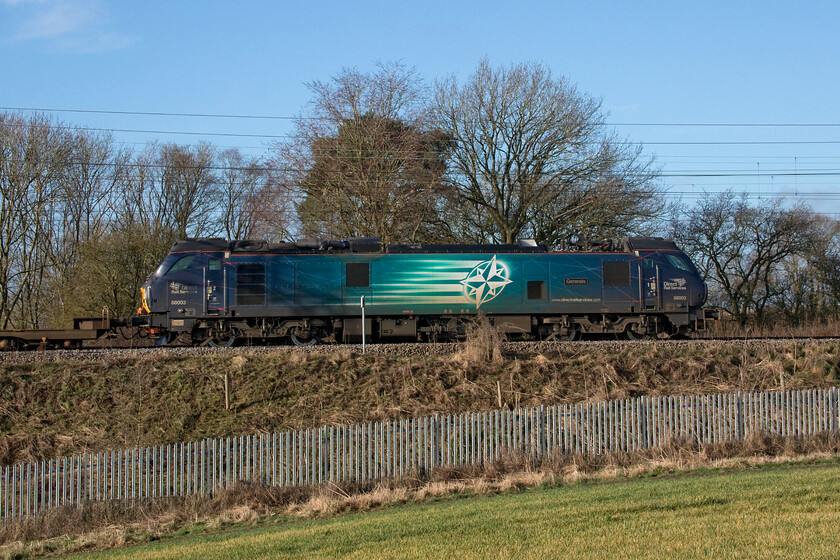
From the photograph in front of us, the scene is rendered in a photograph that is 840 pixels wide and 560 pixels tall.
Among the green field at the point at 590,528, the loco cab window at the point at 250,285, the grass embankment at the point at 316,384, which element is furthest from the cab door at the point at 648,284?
the green field at the point at 590,528

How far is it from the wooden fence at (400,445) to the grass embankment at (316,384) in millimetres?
1693

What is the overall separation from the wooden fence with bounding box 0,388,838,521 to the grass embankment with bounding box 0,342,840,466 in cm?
169

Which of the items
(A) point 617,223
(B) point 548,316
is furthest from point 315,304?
(A) point 617,223

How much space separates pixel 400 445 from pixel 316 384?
4565mm

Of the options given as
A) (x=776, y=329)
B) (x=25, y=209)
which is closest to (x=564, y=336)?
(x=776, y=329)

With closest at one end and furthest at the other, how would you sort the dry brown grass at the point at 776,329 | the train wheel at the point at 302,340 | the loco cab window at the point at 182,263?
1. the loco cab window at the point at 182,263
2. the train wheel at the point at 302,340
3. the dry brown grass at the point at 776,329

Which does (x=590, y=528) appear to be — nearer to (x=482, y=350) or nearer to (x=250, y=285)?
(x=482, y=350)

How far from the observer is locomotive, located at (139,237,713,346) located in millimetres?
24422

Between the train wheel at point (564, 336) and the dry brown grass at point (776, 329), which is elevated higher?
the train wheel at point (564, 336)

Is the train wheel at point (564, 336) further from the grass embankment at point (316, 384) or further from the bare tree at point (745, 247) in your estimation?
the bare tree at point (745, 247)

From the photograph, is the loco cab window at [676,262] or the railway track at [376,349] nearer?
the railway track at [376,349]

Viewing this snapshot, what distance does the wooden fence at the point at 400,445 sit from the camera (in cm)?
1392

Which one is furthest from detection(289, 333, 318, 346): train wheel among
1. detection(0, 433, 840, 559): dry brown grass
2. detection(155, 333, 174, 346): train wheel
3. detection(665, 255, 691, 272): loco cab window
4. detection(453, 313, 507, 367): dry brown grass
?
detection(665, 255, 691, 272): loco cab window

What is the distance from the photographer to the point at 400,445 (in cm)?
1523
